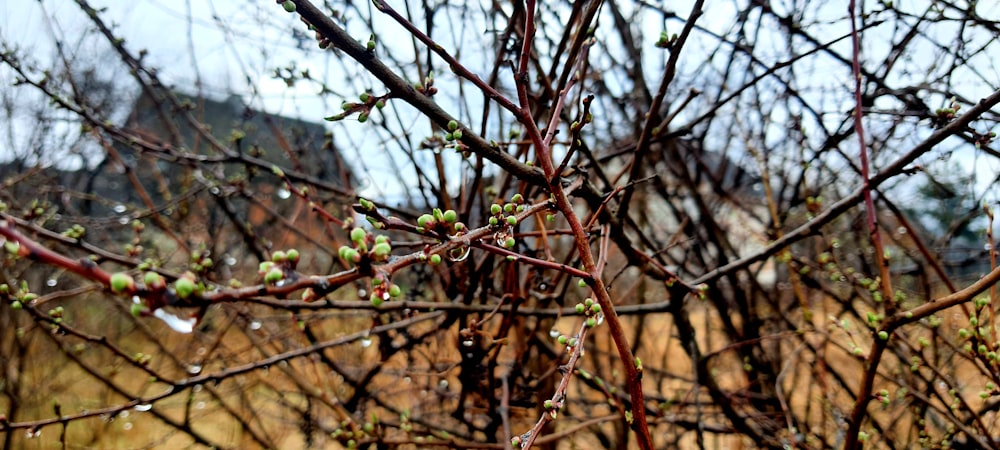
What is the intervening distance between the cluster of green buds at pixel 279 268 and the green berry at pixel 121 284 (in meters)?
0.11

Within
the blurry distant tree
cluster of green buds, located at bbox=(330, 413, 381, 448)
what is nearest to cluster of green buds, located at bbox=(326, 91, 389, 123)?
the blurry distant tree

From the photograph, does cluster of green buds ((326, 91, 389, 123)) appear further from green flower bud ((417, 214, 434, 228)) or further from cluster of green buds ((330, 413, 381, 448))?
cluster of green buds ((330, 413, 381, 448))

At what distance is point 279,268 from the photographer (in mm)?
582

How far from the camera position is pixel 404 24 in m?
0.97

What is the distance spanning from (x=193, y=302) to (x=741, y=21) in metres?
2.52

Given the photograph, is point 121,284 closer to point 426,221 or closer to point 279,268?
point 279,268

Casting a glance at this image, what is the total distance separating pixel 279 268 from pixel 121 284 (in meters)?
0.14

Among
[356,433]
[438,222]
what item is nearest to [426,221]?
[438,222]

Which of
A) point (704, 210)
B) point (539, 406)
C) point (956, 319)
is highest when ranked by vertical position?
point (704, 210)

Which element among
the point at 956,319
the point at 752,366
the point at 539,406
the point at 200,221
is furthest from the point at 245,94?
the point at 956,319

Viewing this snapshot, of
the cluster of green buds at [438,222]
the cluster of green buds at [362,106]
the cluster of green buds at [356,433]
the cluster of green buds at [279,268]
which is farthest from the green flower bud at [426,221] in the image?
the cluster of green buds at [356,433]

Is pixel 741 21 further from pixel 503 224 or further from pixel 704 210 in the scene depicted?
pixel 503 224

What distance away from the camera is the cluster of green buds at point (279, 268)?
1.83ft

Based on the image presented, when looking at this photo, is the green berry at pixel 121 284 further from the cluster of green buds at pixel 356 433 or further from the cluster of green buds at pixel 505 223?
the cluster of green buds at pixel 356 433
